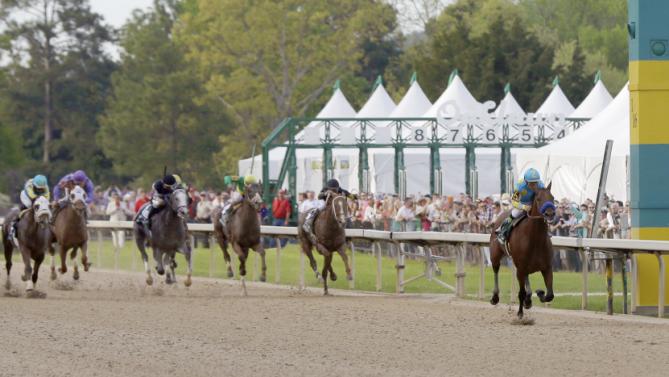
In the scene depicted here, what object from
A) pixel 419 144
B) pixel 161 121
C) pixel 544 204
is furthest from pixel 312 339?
pixel 161 121

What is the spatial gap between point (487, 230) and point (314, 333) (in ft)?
40.1

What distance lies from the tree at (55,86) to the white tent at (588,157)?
47.8m

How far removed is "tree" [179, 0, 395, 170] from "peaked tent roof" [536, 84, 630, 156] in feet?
113

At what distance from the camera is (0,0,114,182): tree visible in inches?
3125

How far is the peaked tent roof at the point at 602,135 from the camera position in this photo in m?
30.4

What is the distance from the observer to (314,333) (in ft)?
48.7

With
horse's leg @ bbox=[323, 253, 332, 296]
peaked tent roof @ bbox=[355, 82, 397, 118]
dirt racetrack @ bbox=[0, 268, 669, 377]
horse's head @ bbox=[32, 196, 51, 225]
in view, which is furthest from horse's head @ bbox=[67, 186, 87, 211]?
peaked tent roof @ bbox=[355, 82, 397, 118]

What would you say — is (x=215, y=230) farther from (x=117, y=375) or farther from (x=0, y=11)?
(x=0, y=11)

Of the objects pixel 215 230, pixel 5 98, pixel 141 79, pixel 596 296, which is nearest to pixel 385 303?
pixel 596 296

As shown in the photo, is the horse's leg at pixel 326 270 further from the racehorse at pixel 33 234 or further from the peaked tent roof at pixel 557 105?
the peaked tent roof at pixel 557 105

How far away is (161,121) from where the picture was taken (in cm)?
7000

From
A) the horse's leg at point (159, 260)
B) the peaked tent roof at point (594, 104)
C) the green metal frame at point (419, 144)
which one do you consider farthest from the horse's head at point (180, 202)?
the peaked tent roof at point (594, 104)

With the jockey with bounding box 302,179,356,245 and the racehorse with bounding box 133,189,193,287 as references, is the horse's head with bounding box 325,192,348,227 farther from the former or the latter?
the racehorse with bounding box 133,189,193,287

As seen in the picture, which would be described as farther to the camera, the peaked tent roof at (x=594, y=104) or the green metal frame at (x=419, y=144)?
the peaked tent roof at (x=594, y=104)
